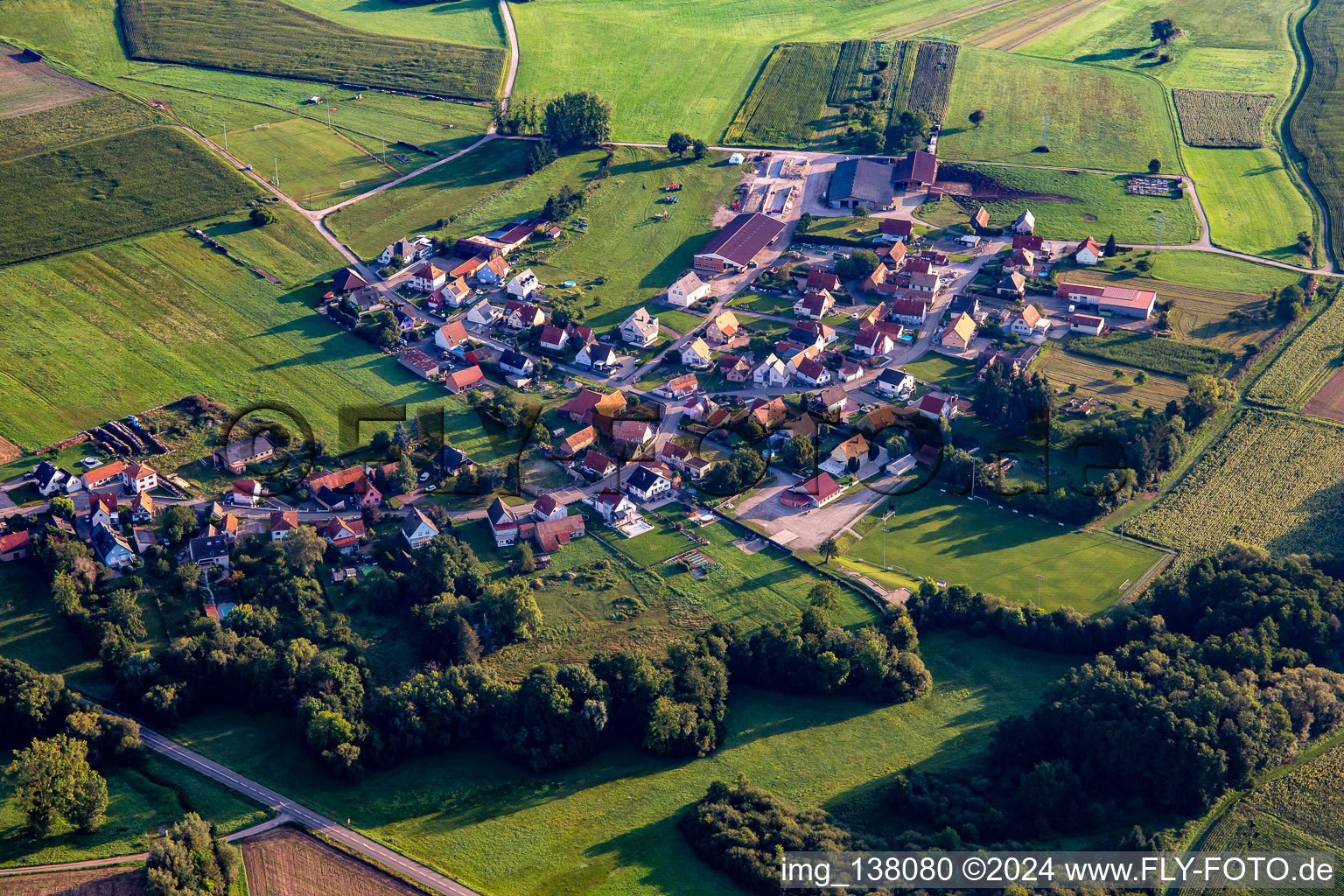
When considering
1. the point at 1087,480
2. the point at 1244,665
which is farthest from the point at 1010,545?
the point at 1244,665

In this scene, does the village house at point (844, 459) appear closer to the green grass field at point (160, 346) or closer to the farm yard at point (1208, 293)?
the green grass field at point (160, 346)

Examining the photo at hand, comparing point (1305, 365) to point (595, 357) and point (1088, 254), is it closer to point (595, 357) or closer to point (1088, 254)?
point (1088, 254)

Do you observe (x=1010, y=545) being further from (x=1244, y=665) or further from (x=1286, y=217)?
(x=1286, y=217)

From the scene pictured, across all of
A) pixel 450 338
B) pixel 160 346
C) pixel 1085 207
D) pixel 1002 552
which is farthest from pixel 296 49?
pixel 1002 552

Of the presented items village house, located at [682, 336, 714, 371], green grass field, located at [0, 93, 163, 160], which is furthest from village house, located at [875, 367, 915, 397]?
green grass field, located at [0, 93, 163, 160]

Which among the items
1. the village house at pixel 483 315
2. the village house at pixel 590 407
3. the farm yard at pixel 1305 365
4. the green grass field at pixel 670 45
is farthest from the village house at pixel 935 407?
the green grass field at pixel 670 45
